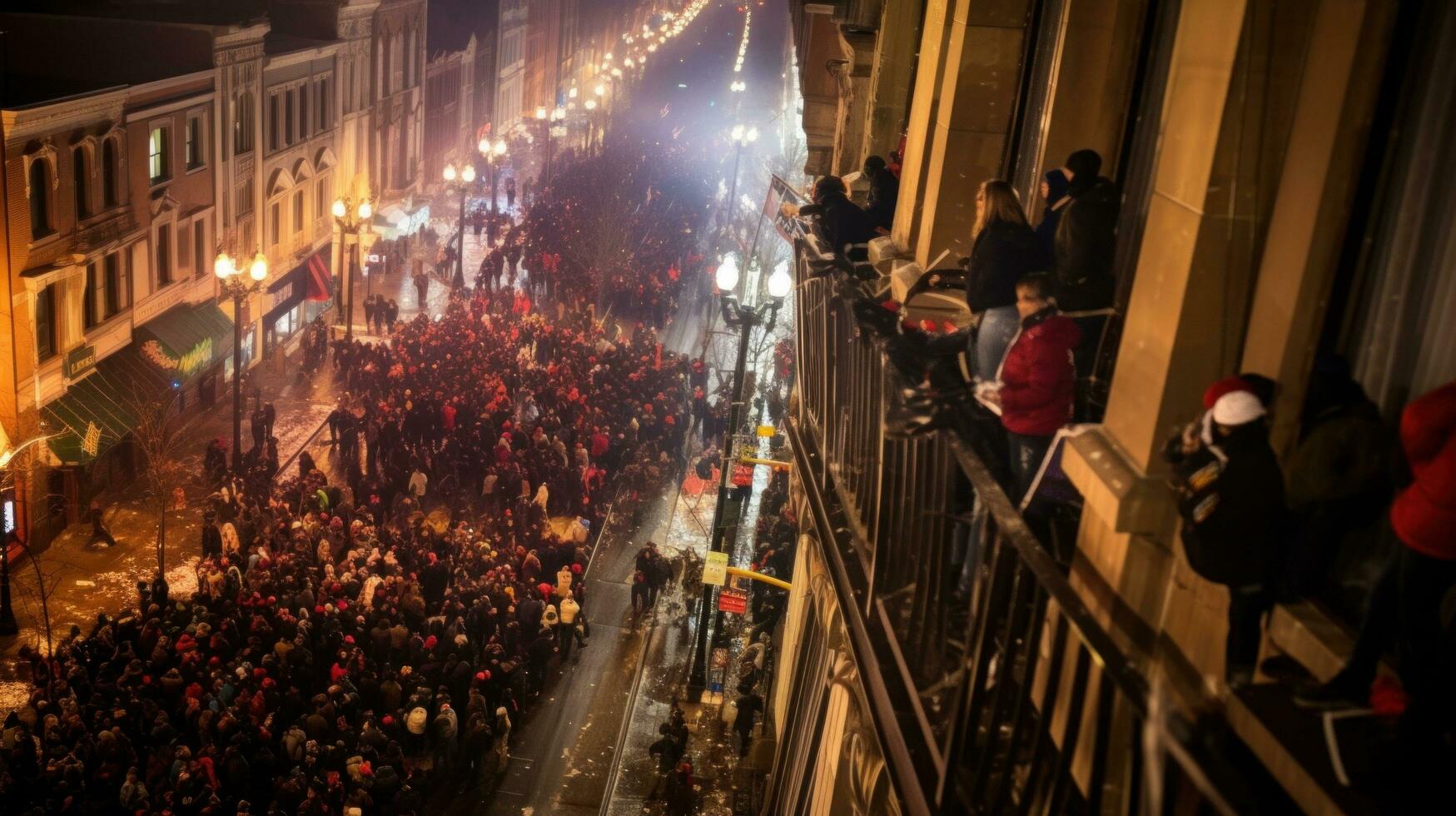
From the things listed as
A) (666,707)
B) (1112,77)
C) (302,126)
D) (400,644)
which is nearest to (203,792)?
(400,644)

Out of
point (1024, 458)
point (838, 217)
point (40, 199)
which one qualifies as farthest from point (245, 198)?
point (1024, 458)

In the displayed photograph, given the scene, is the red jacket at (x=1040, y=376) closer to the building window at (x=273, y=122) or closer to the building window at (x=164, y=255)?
the building window at (x=164, y=255)

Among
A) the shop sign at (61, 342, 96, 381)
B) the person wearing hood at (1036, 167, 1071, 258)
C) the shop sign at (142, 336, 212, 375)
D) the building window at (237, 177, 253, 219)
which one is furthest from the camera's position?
the building window at (237, 177, 253, 219)

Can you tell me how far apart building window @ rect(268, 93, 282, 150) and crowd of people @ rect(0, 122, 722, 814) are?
828 centimetres

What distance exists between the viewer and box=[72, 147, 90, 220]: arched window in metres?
26.1

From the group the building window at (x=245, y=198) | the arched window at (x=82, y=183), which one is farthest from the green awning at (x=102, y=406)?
the building window at (x=245, y=198)

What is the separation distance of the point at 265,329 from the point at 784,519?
765 inches

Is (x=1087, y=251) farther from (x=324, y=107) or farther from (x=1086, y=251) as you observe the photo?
(x=324, y=107)

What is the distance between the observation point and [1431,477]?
4062 mm

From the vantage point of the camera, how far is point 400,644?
18.1m

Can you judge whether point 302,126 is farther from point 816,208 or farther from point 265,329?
point 816,208

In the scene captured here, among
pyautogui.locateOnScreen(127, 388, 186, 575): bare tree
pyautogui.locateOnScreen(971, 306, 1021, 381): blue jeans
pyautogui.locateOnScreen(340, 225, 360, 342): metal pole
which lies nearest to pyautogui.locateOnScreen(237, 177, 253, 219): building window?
pyautogui.locateOnScreen(340, 225, 360, 342): metal pole

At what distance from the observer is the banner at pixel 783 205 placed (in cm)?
1630

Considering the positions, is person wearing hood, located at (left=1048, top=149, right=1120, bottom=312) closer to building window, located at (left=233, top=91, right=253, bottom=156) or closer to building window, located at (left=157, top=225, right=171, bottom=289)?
building window, located at (left=157, top=225, right=171, bottom=289)
